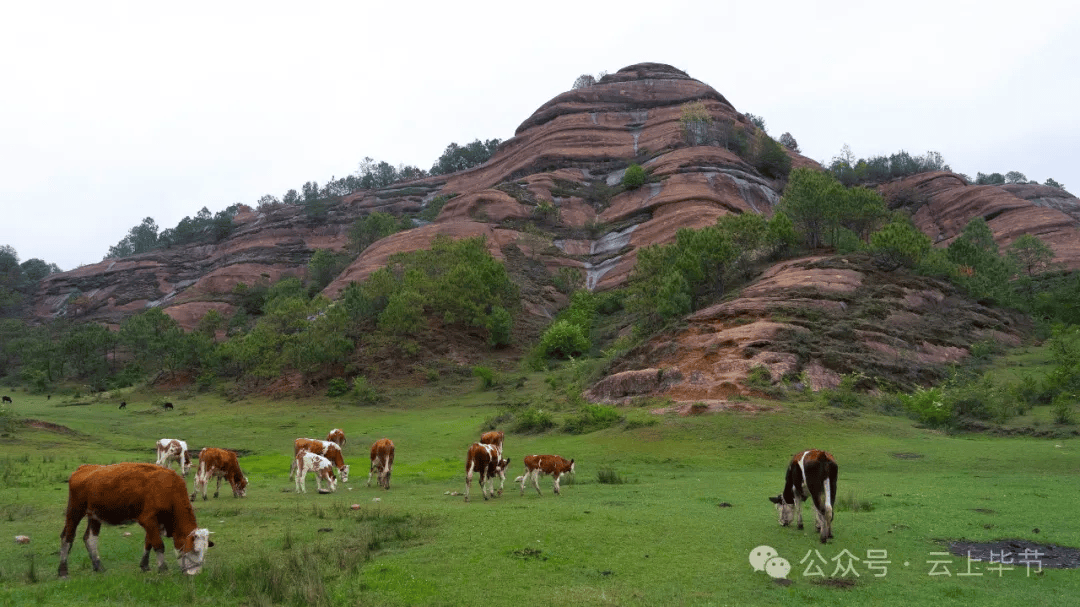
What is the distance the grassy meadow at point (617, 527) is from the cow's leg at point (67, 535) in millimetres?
223

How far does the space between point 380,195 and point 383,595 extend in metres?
147

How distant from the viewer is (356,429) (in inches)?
1508

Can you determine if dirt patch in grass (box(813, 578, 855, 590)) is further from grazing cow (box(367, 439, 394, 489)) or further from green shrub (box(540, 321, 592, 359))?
green shrub (box(540, 321, 592, 359))

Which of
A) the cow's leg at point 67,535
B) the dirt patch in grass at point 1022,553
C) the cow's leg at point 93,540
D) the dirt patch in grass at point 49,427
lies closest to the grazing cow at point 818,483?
the dirt patch in grass at point 1022,553

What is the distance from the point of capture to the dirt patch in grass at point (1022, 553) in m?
9.93

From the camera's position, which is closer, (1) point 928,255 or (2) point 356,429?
(2) point 356,429

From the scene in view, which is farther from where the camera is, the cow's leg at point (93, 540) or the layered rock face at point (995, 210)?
the layered rock face at point (995, 210)

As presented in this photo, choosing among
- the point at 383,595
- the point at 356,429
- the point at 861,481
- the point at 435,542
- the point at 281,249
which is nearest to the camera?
the point at 383,595

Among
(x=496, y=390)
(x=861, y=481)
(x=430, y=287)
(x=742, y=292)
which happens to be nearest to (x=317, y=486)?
(x=861, y=481)

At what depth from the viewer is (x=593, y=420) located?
31.8 m

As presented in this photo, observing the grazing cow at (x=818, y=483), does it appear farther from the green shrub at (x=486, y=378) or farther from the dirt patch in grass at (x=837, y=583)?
the green shrub at (x=486, y=378)

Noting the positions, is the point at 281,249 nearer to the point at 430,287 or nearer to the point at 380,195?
the point at 380,195

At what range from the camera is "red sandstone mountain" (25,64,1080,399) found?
8306cm

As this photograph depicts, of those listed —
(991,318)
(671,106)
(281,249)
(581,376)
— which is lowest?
(581,376)
